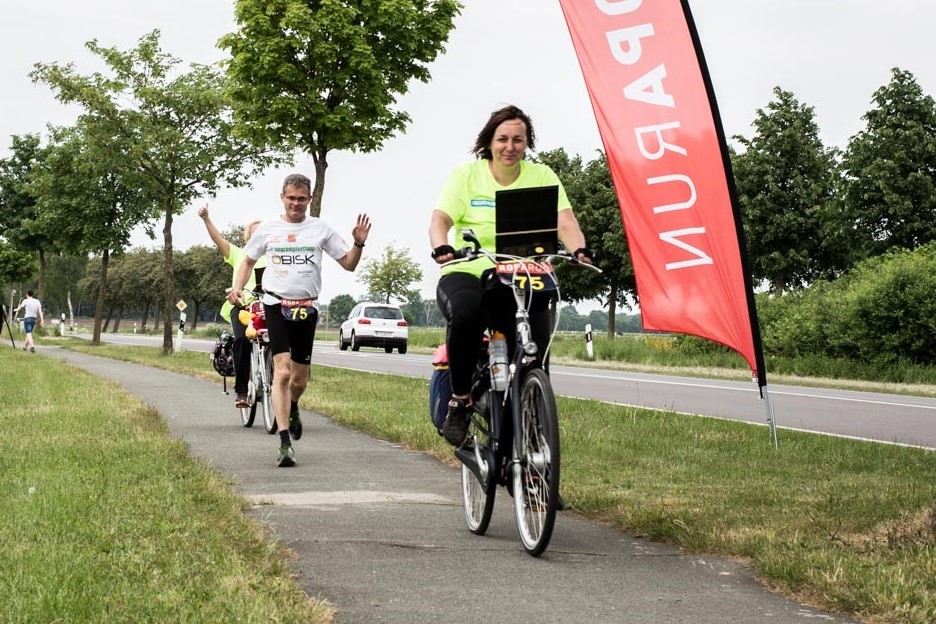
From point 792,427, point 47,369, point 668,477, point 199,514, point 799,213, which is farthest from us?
point 799,213

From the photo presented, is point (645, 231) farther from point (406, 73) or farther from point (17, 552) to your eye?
point (406, 73)

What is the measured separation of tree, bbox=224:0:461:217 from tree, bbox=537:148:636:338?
34427 millimetres

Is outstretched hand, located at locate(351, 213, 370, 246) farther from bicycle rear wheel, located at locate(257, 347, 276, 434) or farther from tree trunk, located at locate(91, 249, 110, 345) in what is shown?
tree trunk, located at locate(91, 249, 110, 345)

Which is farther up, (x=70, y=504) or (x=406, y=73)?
(x=406, y=73)

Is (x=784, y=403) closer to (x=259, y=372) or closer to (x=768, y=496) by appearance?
(x=259, y=372)

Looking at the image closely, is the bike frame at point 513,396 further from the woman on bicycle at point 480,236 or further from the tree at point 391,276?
the tree at point 391,276

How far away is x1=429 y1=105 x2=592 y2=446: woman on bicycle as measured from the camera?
5.49 m

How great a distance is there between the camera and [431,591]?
4.43m

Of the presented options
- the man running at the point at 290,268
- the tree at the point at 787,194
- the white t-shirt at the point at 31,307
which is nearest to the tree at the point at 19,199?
the white t-shirt at the point at 31,307

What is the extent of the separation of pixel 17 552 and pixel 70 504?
1.12 m

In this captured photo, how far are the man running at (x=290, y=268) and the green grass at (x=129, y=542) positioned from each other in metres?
0.98

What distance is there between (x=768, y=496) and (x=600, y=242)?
51107mm

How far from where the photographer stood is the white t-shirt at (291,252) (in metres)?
8.32

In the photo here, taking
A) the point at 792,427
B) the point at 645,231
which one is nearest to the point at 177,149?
the point at 792,427
